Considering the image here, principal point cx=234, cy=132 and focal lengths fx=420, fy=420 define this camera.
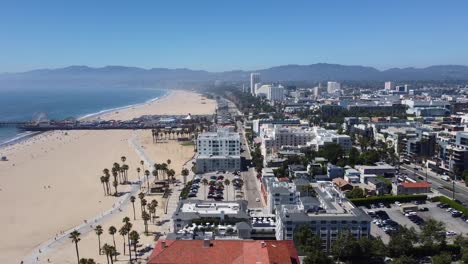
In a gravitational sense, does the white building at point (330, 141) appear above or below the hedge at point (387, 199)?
above

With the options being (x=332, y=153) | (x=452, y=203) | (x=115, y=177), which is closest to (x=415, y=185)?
(x=452, y=203)

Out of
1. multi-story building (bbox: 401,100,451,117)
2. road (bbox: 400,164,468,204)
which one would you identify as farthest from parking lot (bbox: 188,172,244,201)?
multi-story building (bbox: 401,100,451,117)

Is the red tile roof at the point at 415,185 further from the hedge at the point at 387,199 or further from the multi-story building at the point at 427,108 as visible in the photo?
the multi-story building at the point at 427,108

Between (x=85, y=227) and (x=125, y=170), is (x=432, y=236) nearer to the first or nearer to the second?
(x=85, y=227)

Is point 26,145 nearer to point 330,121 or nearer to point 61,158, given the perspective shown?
point 61,158

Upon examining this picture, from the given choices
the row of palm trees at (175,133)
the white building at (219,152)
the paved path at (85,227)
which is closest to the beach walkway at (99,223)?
the paved path at (85,227)

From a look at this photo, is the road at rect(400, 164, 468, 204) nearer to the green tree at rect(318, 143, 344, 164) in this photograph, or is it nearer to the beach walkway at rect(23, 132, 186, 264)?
the green tree at rect(318, 143, 344, 164)
